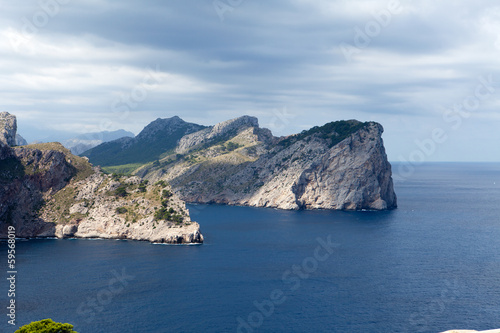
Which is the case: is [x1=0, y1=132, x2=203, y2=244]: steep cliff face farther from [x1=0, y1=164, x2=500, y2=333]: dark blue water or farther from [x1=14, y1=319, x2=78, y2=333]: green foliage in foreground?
[x1=14, y1=319, x2=78, y2=333]: green foliage in foreground

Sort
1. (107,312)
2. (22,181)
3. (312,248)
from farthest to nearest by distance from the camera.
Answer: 1. (22,181)
2. (312,248)
3. (107,312)

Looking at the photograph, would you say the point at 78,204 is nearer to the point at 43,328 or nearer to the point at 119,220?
the point at 119,220

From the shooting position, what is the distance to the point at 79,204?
184 metres

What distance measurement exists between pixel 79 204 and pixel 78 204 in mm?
434

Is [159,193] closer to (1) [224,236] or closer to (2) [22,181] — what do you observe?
(1) [224,236]

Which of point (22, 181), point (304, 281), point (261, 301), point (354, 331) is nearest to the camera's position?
point (354, 331)

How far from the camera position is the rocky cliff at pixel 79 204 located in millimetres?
172500

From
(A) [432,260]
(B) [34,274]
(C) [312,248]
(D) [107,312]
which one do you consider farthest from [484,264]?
(B) [34,274]

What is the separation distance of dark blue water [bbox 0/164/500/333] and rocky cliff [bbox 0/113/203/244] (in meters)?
7.59

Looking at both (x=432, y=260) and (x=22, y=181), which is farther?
(x=22, y=181)

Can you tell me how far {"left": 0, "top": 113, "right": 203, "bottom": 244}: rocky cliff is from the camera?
172500 millimetres

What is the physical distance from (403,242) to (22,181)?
163m

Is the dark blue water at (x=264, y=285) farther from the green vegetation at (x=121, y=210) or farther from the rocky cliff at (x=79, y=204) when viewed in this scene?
the green vegetation at (x=121, y=210)

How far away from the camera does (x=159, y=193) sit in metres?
185
